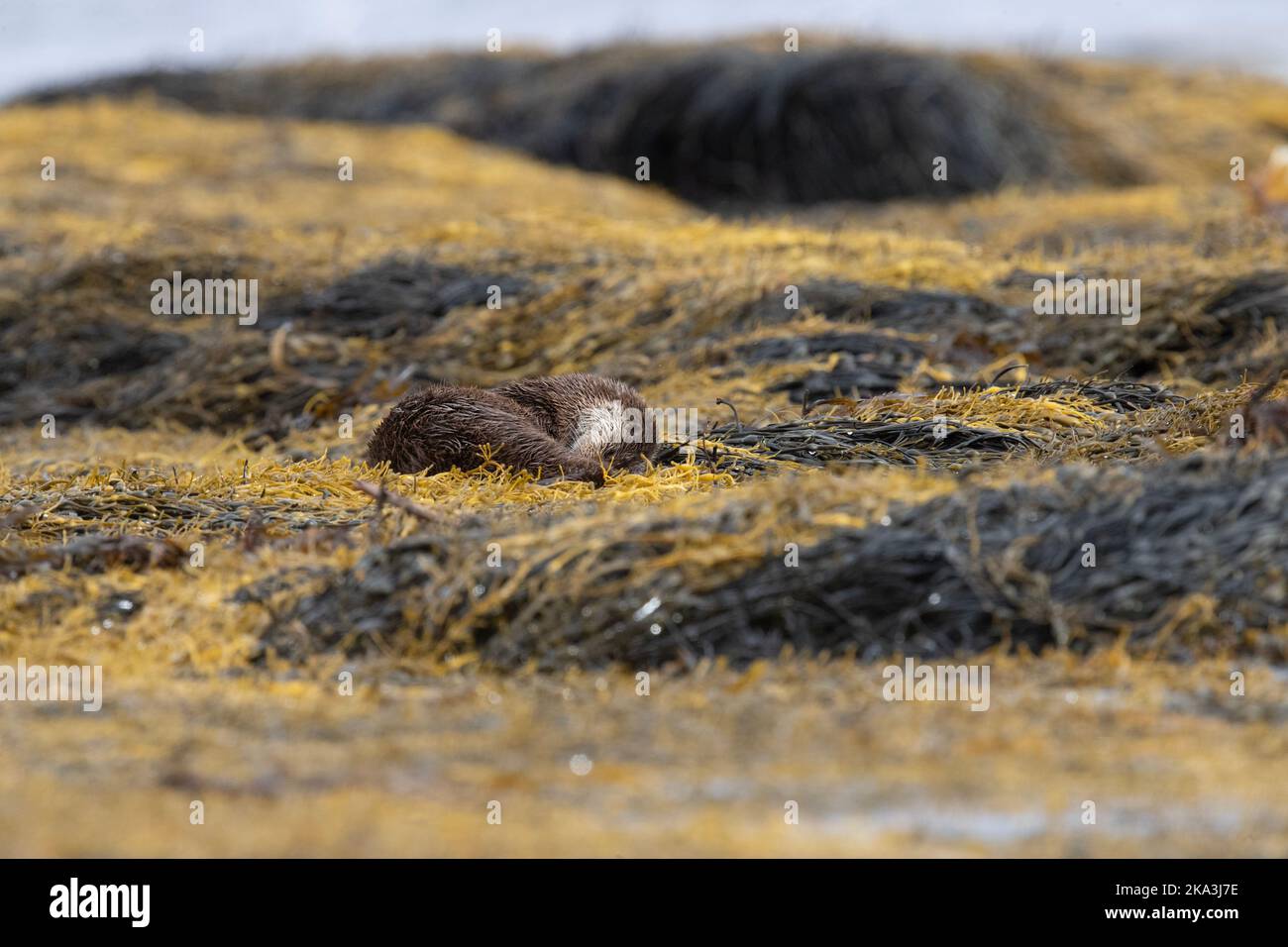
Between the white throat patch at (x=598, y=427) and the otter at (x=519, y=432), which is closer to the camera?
the otter at (x=519, y=432)

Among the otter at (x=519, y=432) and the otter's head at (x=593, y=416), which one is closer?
the otter at (x=519, y=432)

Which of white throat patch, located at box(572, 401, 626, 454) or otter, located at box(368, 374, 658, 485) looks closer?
otter, located at box(368, 374, 658, 485)

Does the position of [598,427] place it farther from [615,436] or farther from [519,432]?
[519,432]

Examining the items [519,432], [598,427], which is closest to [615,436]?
[598,427]

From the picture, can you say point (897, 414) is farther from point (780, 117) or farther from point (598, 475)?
point (780, 117)

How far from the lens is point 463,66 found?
23.8 m

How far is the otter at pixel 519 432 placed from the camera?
23.4 ft

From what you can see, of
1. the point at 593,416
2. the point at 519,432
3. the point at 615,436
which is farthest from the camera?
the point at 593,416

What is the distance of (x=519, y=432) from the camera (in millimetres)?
7207

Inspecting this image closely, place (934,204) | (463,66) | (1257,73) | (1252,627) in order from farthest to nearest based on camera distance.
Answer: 1. (1257,73)
2. (463,66)
3. (934,204)
4. (1252,627)

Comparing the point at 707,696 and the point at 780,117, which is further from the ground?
the point at 780,117

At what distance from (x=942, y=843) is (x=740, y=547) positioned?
1.89m

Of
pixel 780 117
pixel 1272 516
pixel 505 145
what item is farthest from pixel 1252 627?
pixel 505 145

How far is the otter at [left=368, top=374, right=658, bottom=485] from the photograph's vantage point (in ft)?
23.4
